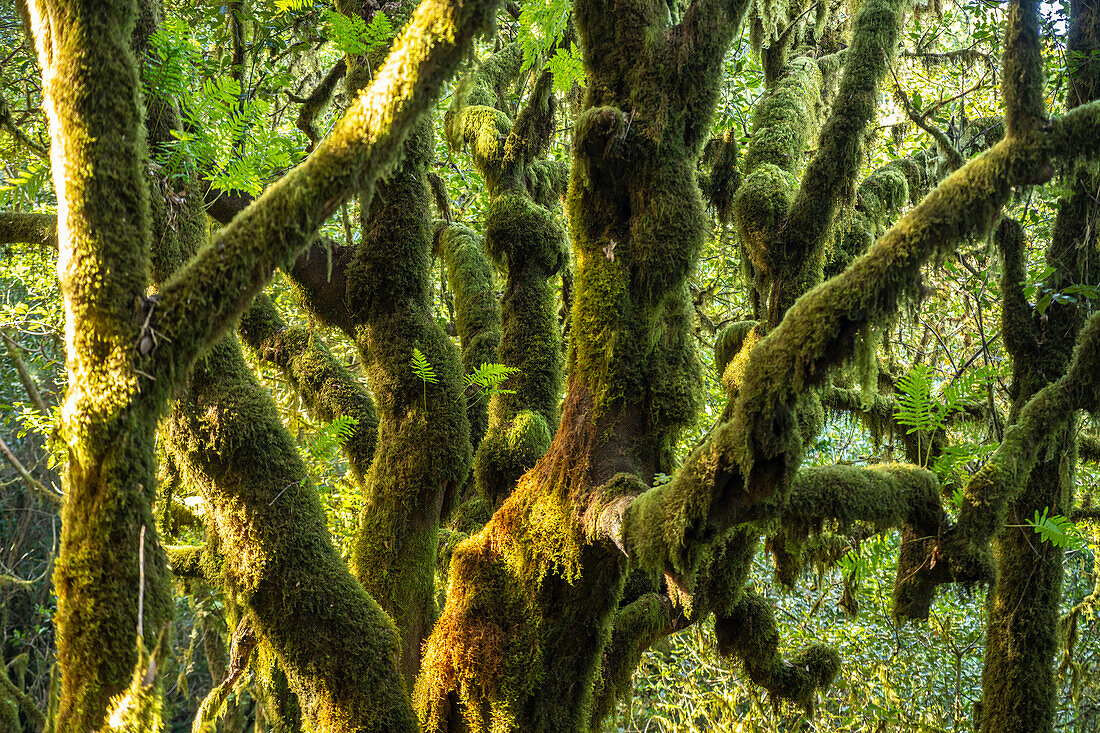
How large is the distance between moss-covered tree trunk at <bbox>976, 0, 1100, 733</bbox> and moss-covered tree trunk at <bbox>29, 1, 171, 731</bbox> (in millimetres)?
4167

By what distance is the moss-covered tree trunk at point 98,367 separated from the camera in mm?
2311

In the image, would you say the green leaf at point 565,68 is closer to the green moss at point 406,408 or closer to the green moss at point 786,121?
the green moss at point 406,408

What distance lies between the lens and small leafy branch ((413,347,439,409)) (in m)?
4.49

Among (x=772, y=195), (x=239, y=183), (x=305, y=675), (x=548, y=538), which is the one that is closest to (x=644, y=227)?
(x=772, y=195)

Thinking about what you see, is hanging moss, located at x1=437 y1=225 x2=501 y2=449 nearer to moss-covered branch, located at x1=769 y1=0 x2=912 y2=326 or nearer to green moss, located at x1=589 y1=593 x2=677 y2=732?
green moss, located at x1=589 y1=593 x2=677 y2=732

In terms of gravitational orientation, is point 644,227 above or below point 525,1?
below

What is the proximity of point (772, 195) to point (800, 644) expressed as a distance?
5.13 meters

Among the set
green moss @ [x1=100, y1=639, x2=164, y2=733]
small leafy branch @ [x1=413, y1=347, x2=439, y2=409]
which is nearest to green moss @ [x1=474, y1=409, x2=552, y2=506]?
small leafy branch @ [x1=413, y1=347, x2=439, y2=409]

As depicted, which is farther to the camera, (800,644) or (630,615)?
(800,644)

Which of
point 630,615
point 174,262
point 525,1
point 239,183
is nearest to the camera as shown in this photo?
point 239,183

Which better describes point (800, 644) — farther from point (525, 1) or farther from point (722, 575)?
point (525, 1)

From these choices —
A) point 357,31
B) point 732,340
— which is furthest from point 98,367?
point 732,340

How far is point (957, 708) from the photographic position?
23.1ft

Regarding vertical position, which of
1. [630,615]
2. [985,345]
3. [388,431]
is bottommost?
[630,615]
